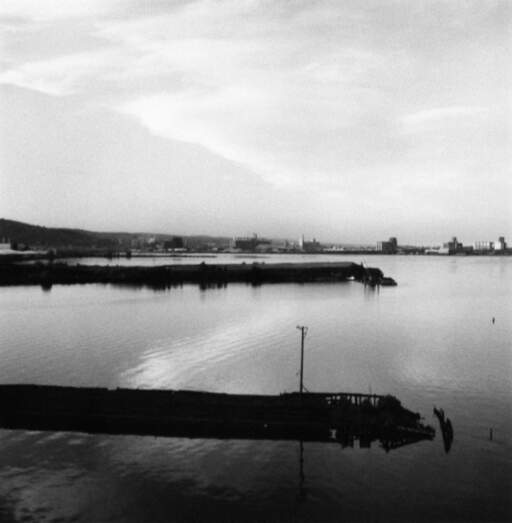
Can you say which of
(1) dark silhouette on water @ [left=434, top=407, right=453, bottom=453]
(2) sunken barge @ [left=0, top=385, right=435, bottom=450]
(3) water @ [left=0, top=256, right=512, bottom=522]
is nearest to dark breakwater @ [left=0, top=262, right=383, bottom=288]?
(3) water @ [left=0, top=256, right=512, bottom=522]

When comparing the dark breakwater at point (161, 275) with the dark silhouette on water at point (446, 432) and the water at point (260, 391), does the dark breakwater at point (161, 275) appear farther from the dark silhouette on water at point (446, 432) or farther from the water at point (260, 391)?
the dark silhouette on water at point (446, 432)

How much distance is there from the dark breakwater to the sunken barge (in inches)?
2778

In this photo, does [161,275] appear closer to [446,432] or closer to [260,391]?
[260,391]

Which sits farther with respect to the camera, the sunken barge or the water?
the sunken barge

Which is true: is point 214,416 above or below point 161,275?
below

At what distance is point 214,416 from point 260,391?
6959 millimetres

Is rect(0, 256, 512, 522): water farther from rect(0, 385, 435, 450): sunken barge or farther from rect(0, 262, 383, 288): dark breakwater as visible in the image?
rect(0, 262, 383, 288): dark breakwater

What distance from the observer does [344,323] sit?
53.4 m

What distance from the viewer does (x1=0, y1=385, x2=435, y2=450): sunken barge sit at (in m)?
21.9

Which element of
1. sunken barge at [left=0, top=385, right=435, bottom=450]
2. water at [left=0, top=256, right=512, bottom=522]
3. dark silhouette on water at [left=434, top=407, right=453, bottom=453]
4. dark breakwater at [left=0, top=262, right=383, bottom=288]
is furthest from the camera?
dark breakwater at [left=0, top=262, right=383, bottom=288]

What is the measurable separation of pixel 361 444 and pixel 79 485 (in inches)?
433

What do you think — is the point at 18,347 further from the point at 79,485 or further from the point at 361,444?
the point at 361,444

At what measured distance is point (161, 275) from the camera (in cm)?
10250

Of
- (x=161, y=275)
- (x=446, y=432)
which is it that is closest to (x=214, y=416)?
(x=446, y=432)
